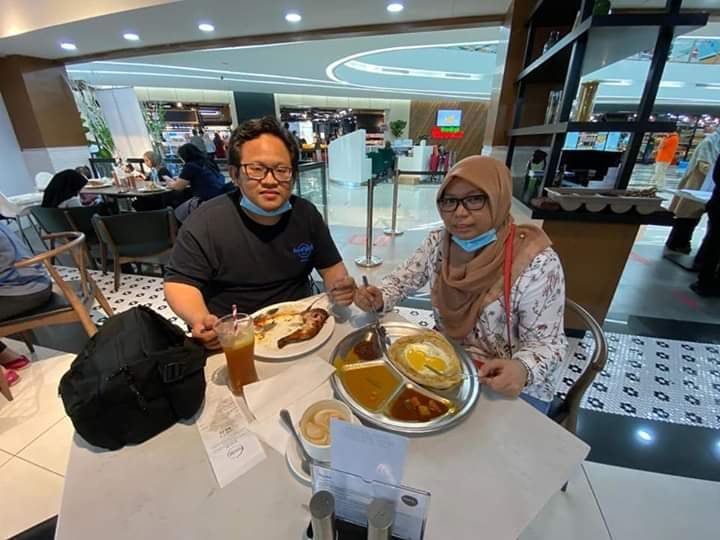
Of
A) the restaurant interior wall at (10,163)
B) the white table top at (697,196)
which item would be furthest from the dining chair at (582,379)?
the restaurant interior wall at (10,163)

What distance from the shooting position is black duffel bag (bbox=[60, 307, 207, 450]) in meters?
0.62

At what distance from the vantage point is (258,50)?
18.1 ft

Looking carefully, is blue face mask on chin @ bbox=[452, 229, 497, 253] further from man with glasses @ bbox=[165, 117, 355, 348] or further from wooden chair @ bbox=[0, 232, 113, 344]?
wooden chair @ bbox=[0, 232, 113, 344]

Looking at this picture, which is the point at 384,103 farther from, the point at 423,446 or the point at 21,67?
the point at 423,446

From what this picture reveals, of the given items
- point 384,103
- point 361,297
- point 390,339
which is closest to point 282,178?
point 361,297

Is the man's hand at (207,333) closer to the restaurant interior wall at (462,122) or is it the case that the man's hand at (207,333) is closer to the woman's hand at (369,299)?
the woman's hand at (369,299)

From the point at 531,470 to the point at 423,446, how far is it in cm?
21

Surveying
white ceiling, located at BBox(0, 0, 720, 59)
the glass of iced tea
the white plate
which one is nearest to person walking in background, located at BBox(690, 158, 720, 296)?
white ceiling, located at BBox(0, 0, 720, 59)

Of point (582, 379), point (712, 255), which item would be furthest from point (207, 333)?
point (712, 255)

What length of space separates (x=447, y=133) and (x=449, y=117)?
0.66 m

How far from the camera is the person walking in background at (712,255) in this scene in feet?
9.86

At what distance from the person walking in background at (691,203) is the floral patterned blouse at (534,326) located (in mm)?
4395

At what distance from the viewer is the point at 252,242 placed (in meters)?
1.31

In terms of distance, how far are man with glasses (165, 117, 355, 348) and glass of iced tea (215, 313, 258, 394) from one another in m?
0.39
